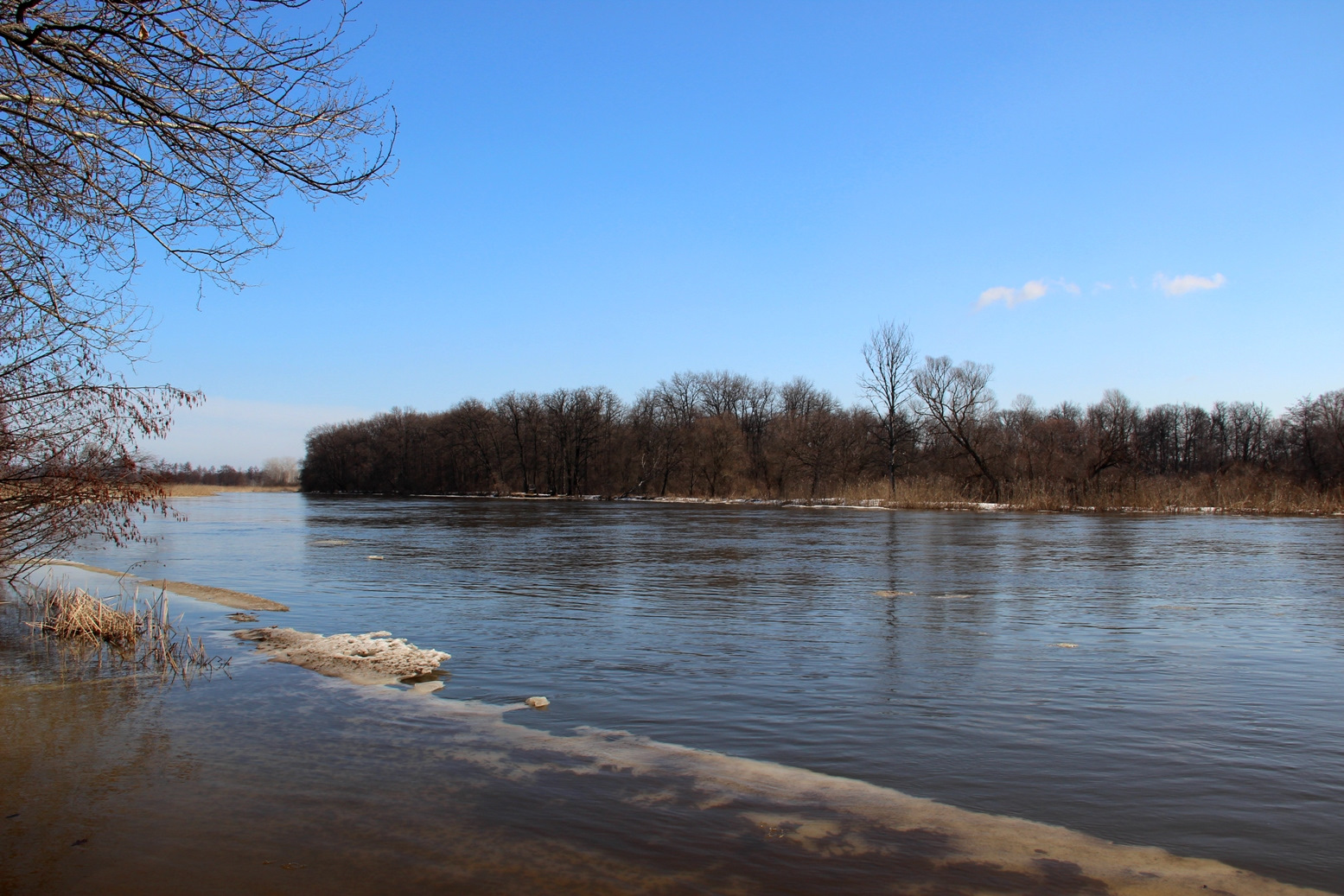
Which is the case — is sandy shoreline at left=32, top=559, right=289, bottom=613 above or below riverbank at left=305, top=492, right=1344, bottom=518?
below

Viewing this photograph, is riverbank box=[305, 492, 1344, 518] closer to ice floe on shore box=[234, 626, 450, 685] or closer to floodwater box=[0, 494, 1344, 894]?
floodwater box=[0, 494, 1344, 894]

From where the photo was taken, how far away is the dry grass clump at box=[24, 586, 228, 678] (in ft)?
30.1

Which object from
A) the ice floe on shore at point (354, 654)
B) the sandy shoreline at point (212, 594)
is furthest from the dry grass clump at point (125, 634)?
the sandy shoreline at point (212, 594)

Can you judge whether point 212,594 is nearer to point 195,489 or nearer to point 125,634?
point 125,634

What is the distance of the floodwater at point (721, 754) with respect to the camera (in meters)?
4.48

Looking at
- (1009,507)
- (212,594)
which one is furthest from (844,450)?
(212,594)

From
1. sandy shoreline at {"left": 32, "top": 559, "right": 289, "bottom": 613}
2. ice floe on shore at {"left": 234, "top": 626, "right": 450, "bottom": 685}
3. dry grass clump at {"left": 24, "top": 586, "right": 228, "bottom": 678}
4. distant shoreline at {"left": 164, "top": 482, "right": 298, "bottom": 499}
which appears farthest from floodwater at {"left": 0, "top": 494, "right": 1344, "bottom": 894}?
distant shoreline at {"left": 164, "top": 482, "right": 298, "bottom": 499}

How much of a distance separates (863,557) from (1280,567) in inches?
353

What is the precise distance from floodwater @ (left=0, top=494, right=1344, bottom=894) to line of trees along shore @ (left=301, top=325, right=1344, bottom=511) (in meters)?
39.0

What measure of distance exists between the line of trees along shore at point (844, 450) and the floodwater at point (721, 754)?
39.0 meters

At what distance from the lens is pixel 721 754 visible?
6.38 meters

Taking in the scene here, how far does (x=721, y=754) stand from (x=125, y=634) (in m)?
7.95

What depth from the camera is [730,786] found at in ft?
18.6

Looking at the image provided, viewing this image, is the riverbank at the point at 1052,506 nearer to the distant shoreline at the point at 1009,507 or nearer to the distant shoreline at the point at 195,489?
the distant shoreline at the point at 1009,507
